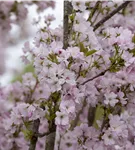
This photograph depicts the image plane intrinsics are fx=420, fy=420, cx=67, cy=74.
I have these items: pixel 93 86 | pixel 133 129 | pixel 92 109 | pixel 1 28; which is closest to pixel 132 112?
pixel 133 129

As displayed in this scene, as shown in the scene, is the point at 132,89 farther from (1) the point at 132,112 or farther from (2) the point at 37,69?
(2) the point at 37,69

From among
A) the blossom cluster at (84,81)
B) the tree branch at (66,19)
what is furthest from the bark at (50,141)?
the tree branch at (66,19)

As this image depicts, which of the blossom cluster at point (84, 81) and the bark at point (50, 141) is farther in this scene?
the bark at point (50, 141)

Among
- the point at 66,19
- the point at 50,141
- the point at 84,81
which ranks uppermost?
the point at 66,19

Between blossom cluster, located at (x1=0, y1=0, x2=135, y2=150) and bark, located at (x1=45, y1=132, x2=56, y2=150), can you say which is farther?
bark, located at (x1=45, y1=132, x2=56, y2=150)

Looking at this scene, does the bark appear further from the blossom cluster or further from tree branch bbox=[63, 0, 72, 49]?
tree branch bbox=[63, 0, 72, 49]

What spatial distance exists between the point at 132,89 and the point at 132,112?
99mm

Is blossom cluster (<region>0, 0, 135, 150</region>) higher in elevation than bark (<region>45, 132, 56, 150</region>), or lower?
higher

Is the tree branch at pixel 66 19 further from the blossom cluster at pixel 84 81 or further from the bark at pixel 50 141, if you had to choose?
the bark at pixel 50 141

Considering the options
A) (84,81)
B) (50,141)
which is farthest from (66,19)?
(50,141)

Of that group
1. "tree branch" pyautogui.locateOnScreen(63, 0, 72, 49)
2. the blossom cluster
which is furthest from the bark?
"tree branch" pyautogui.locateOnScreen(63, 0, 72, 49)

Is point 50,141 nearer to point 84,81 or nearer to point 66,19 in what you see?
point 84,81

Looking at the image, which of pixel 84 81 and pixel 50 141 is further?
pixel 50 141

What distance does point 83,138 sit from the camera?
51.3 inches
